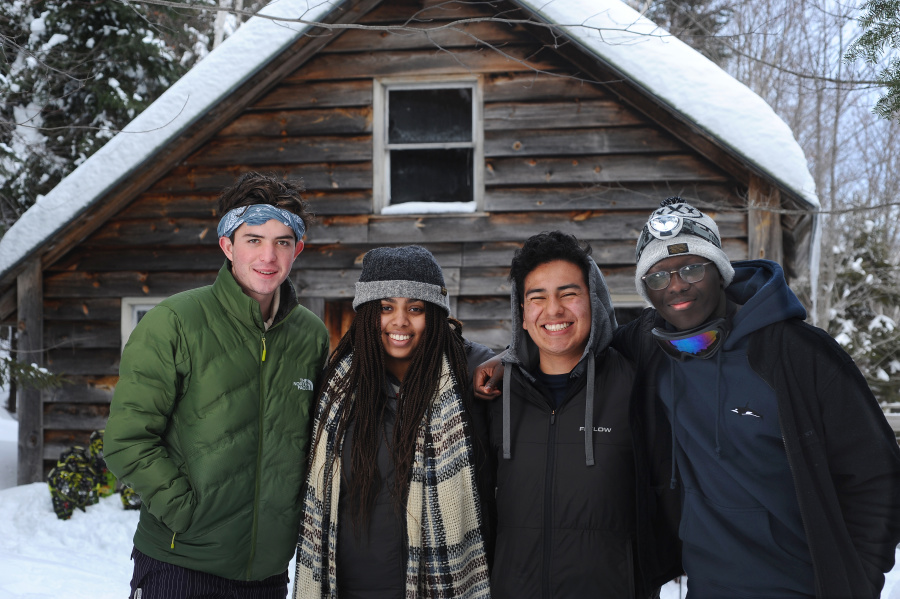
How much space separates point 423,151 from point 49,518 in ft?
15.5

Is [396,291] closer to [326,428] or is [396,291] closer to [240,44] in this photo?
[326,428]

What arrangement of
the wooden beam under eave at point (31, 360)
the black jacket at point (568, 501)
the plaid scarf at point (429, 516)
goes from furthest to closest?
the wooden beam under eave at point (31, 360) < the plaid scarf at point (429, 516) < the black jacket at point (568, 501)

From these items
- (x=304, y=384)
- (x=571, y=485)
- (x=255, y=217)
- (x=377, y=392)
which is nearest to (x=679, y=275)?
(x=571, y=485)

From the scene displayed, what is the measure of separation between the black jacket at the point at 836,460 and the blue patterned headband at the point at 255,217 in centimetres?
179

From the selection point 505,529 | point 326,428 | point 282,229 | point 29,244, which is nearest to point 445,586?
point 505,529

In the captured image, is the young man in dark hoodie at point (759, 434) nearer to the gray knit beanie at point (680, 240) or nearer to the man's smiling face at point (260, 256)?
the gray knit beanie at point (680, 240)

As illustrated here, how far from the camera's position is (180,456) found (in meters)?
2.57

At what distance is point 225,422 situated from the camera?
8.49 feet

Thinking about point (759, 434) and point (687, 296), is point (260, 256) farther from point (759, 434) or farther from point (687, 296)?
point (759, 434)

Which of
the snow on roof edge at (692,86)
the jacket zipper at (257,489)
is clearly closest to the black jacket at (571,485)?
the jacket zipper at (257,489)

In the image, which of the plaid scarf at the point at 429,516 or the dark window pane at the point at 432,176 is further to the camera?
the dark window pane at the point at 432,176

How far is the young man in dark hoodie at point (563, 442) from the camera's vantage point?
2.47 m

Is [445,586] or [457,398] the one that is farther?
[457,398]

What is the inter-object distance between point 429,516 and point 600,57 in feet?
14.3
